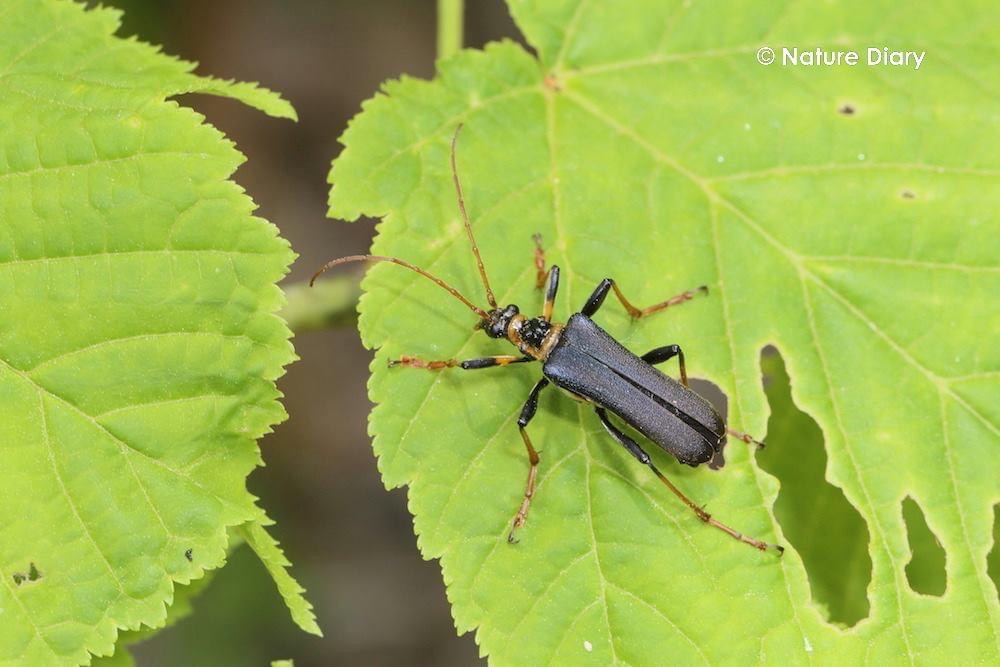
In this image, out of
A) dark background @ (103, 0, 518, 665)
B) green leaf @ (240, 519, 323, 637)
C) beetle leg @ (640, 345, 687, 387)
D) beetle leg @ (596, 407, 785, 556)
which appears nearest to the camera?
green leaf @ (240, 519, 323, 637)

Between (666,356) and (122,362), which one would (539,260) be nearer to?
(666,356)

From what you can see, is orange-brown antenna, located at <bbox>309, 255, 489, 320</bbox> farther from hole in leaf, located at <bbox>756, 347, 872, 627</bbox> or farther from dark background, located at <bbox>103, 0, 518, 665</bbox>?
dark background, located at <bbox>103, 0, 518, 665</bbox>

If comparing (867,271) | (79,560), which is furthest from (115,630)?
(867,271)

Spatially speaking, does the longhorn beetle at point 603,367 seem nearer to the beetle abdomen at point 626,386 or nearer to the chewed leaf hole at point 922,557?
the beetle abdomen at point 626,386

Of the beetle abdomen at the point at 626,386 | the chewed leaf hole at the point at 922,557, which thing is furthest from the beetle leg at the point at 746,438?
the chewed leaf hole at the point at 922,557

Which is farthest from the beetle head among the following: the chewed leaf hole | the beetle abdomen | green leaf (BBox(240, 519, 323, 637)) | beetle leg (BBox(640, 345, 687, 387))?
the chewed leaf hole

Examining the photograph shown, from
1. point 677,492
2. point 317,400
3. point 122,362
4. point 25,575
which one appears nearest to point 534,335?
point 677,492

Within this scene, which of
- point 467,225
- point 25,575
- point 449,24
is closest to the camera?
point 25,575
